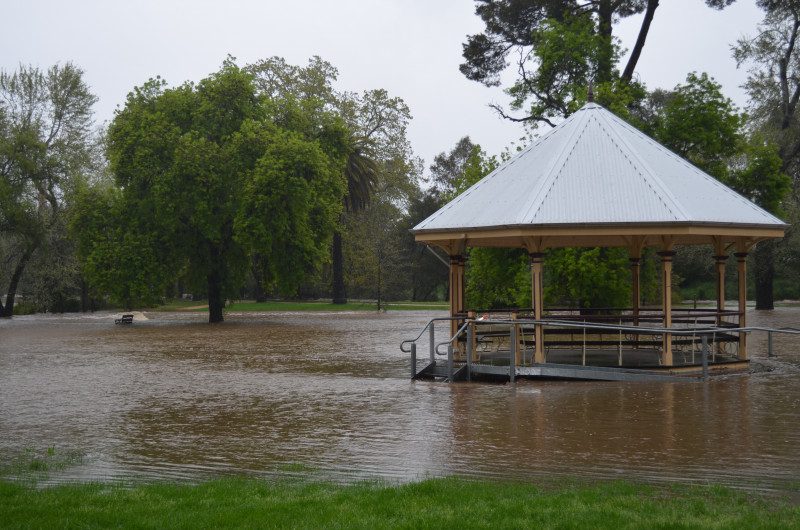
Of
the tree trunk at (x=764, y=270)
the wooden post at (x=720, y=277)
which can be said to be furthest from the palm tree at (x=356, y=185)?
the wooden post at (x=720, y=277)

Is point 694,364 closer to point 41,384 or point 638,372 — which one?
point 638,372

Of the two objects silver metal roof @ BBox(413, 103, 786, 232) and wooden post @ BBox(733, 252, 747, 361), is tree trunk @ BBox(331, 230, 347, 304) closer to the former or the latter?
silver metal roof @ BBox(413, 103, 786, 232)

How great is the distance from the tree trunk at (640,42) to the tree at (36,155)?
3336 cm

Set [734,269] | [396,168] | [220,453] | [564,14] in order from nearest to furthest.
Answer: [220,453]
[564,14]
[734,269]
[396,168]

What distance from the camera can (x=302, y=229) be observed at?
43281 millimetres

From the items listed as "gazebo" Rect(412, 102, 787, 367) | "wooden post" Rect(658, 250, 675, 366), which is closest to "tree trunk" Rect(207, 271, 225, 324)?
"gazebo" Rect(412, 102, 787, 367)

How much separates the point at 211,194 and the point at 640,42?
68.8ft

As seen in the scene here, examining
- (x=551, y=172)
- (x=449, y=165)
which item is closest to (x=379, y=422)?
(x=551, y=172)

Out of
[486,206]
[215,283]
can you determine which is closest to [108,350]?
[486,206]

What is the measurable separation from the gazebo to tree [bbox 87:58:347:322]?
829 inches

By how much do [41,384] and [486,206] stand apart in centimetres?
1066

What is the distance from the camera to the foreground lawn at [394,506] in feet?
23.8

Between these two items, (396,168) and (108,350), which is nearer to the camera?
(108,350)

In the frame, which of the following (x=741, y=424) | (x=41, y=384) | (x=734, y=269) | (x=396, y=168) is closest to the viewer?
(x=741, y=424)
